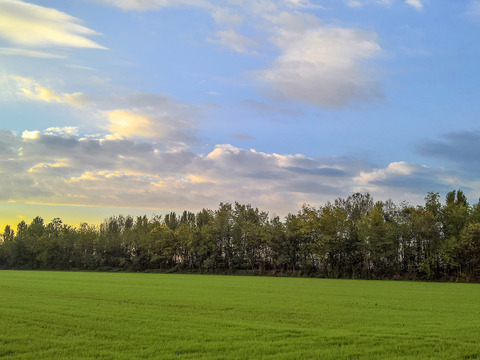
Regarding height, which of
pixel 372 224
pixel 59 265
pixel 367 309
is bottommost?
pixel 59 265

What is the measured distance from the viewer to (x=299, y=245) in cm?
7950

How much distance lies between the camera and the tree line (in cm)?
6594

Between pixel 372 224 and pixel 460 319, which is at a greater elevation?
pixel 372 224

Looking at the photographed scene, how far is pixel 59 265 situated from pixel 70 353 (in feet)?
364

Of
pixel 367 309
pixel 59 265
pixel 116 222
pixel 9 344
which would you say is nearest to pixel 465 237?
pixel 367 309

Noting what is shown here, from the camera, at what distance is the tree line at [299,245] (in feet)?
216

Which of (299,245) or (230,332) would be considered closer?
(230,332)

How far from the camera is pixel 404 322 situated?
17.1m

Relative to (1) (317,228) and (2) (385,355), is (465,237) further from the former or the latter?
(2) (385,355)

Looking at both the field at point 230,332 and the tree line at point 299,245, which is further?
the tree line at point 299,245

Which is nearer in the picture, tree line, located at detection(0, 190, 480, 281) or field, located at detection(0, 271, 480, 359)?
field, located at detection(0, 271, 480, 359)

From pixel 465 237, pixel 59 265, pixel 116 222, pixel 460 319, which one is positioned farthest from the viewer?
pixel 116 222

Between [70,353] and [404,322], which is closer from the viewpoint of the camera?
[70,353]

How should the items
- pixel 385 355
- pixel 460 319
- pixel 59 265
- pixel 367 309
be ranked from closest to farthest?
pixel 385 355
pixel 460 319
pixel 367 309
pixel 59 265
